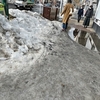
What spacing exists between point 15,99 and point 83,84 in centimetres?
153

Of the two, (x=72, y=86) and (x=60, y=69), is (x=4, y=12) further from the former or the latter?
(x=72, y=86)

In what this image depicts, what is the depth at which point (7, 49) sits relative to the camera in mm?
4016

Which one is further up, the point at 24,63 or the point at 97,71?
the point at 24,63

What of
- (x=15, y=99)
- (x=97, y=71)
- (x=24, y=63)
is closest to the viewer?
(x=15, y=99)

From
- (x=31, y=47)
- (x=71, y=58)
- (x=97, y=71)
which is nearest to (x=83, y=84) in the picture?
(x=97, y=71)

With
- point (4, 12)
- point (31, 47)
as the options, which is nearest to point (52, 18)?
point (4, 12)

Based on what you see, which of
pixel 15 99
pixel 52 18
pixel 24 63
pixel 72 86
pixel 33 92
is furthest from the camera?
pixel 52 18

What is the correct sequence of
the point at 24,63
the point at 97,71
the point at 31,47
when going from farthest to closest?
1. the point at 31,47
2. the point at 97,71
3. the point at 24,63

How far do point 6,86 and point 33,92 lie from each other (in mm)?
589

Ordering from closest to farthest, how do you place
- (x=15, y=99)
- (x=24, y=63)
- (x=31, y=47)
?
(x=15, y=99)
(x=24, y=63)
(x=31, y=47)

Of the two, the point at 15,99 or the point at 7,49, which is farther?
the point at 7,49

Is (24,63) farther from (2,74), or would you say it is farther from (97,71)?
(97,71)

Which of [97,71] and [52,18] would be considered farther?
[52,18]

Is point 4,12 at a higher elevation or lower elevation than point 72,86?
higher
